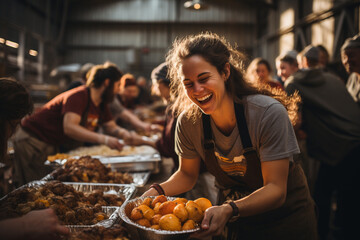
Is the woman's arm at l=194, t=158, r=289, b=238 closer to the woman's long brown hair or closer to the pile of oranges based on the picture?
the pile of oranges

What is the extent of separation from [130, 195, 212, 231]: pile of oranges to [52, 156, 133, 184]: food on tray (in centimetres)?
97

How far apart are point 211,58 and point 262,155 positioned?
0.52 m

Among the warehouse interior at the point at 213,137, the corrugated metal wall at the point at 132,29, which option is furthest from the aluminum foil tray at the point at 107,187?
the corrugated metal wall at the point at 132,29

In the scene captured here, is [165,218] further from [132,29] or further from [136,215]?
[132,29]

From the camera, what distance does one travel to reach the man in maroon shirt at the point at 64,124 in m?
2.77

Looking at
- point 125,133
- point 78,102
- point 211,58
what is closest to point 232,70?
point 211,58

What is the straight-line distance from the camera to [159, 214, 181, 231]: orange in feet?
3.79

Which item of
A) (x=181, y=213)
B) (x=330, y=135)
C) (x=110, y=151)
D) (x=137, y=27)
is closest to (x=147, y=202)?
(x=181, y=213)

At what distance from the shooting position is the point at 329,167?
3191mm

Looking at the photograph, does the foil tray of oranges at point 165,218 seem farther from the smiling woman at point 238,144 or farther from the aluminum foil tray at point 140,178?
the aluminum foil tray at point 140,178

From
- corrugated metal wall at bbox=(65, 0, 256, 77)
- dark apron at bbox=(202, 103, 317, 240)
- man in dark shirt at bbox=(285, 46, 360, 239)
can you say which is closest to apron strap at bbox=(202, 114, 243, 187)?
dark apron at bbox=(202, 103, 317, 240)

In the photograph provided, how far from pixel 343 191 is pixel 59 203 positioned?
2941mm

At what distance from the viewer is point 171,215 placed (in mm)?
1198

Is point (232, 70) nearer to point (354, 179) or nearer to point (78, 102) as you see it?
point (78, 102)
